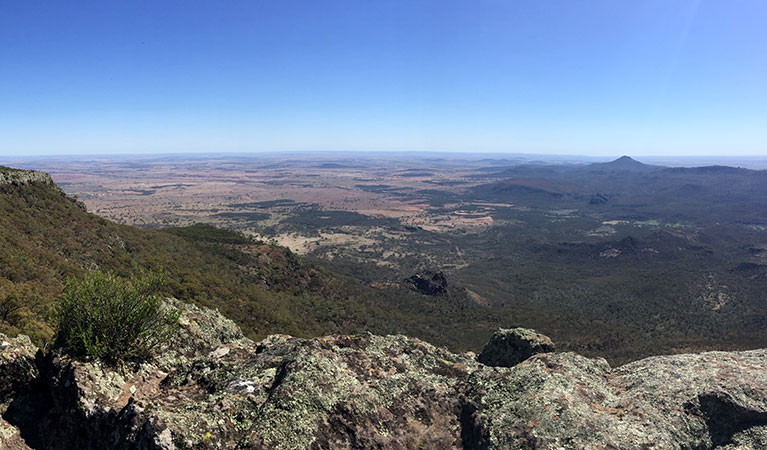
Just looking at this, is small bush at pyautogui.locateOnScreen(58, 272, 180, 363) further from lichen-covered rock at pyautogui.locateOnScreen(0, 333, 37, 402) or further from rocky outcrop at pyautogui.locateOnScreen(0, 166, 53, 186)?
rocky outcrop at pyautogui.locateOnScreen(0, 166, 53, 186)

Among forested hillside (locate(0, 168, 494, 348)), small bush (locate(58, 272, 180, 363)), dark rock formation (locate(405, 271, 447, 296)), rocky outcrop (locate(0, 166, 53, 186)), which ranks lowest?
dark rock formation (locate(405, 271, 447, 296))

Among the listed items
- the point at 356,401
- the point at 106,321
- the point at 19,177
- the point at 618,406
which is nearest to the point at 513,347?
the point at 618,406

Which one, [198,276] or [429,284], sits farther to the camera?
[429,284]

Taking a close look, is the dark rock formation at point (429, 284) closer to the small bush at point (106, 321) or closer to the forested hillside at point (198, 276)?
the forested hillside at point (198, 276)

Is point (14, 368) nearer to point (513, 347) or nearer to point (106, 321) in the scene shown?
point (106, 321)

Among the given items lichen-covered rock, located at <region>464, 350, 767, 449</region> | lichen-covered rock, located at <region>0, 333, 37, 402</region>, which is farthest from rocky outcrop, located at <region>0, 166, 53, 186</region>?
lichen-covered rock, located at <region>464, 350, 767, 449</region>

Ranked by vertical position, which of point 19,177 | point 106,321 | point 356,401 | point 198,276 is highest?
point 19,177
